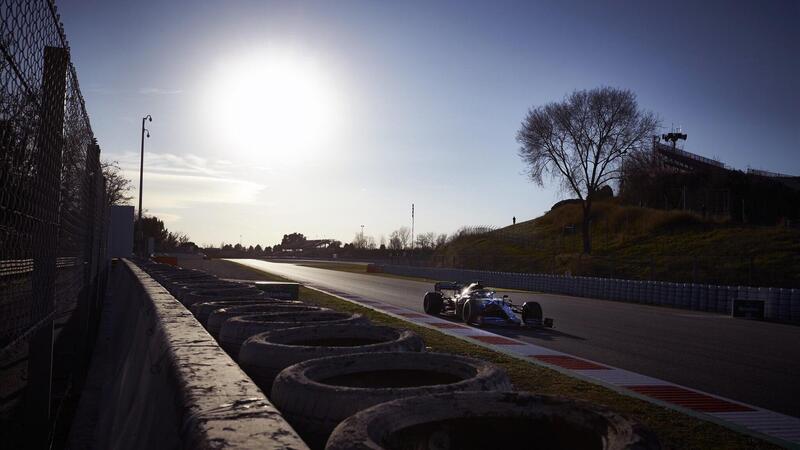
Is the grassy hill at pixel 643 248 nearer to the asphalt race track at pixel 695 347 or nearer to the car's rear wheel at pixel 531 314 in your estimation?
the asphalt race track at pixel 695 347

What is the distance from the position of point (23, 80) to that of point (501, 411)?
277 cm

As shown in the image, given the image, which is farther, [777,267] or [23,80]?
[777,267]

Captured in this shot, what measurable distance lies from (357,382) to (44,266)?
89.0 inches

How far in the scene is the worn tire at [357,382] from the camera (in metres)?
2.26

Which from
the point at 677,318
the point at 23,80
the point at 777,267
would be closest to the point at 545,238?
the point at 777,267

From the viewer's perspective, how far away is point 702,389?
768 centimetres

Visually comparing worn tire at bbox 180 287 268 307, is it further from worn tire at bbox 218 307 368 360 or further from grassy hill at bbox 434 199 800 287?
grassy hill at bbox 434 199 800 287

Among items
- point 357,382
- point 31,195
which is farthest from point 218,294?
point 357,382

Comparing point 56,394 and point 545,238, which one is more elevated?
point 545,238

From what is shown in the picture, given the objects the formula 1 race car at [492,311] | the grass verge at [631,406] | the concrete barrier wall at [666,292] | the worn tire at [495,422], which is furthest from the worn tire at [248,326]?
the concrete barrier wall at [666,292]

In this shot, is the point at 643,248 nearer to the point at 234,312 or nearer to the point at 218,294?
the point at 218,294

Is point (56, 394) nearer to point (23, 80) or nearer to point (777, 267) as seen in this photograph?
point (23, 80)

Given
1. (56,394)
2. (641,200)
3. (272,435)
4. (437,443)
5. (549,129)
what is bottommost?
(56,394)

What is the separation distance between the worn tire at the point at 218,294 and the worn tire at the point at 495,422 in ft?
15.3
